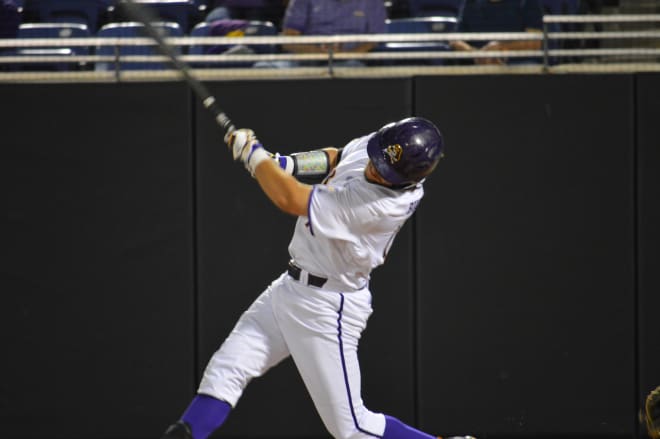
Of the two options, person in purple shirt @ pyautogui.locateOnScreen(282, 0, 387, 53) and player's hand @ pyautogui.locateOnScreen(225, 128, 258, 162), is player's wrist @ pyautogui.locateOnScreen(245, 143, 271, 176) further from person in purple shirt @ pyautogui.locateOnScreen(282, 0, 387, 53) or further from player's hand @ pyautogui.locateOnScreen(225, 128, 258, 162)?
person in purple shirt @ pyautogui.locateOnScreen(282, 0, 387, 53)

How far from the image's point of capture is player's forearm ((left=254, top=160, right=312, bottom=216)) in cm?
404

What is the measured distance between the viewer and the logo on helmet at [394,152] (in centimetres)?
405

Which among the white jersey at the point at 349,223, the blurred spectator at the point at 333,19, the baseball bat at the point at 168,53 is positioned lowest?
the white jersey at the point at 349,223

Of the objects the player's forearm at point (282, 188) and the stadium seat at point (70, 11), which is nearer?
the player's forearm at point (282, 188)

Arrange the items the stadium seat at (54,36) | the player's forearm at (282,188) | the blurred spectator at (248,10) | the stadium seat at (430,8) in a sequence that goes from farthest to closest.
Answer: the stadium seat at (430,8)
the blurred spectator at (248,10)
the stadium seat at (54,36)
the player's forearm at (282,188)

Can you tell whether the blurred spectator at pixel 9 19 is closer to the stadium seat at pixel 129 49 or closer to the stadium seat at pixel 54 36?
the stadium seat at pixel 54 36

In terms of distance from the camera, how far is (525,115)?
5859 millimetres

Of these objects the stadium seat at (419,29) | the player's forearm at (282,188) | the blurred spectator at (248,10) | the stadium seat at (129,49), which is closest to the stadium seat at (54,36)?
the stadium seat at (129,49)

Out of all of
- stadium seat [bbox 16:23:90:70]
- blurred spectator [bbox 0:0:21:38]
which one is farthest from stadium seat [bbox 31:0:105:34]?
blurred spectator [bbox 0:0:21:38]

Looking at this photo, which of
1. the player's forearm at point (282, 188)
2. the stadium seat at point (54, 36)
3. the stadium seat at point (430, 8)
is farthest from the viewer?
the stadium seat at point (430, 8)

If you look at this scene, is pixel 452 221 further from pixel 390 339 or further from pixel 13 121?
pixel 13 121

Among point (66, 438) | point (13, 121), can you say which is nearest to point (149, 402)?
point (66, 438)

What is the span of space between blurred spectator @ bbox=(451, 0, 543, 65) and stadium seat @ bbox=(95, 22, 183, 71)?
5.75 ft

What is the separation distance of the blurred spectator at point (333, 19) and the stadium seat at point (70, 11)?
52.9 inches
